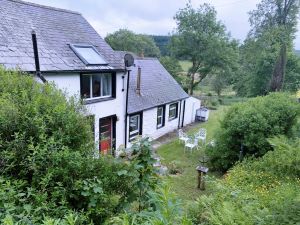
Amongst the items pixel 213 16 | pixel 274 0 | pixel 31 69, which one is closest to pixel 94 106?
pixel 31 69

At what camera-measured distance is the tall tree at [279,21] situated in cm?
1742

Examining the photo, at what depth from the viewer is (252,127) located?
9789mm

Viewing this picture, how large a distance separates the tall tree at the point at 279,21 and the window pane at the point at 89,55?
13.6 metres

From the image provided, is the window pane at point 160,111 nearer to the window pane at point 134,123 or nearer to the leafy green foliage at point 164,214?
the window pane at point 134,123

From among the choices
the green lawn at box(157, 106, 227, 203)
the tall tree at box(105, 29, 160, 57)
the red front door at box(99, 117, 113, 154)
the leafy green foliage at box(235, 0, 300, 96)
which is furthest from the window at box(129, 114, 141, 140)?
the tall tree at box(105, 29, 160, 57)

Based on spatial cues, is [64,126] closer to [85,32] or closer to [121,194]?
[121,194]

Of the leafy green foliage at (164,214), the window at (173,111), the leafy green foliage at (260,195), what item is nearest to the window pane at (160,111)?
the window at (173,111)

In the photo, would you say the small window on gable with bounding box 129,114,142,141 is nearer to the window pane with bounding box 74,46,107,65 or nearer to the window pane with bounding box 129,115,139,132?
the window pane with bounding box 129,115,139,132

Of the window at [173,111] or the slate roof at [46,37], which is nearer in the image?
the slate roof at [46,37]

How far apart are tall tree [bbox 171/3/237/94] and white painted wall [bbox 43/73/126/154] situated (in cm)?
2021

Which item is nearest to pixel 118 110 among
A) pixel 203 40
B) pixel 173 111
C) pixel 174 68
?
pixel 173 111

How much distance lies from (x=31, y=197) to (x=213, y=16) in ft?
102

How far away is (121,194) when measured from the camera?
377cm

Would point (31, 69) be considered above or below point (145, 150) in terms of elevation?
above
